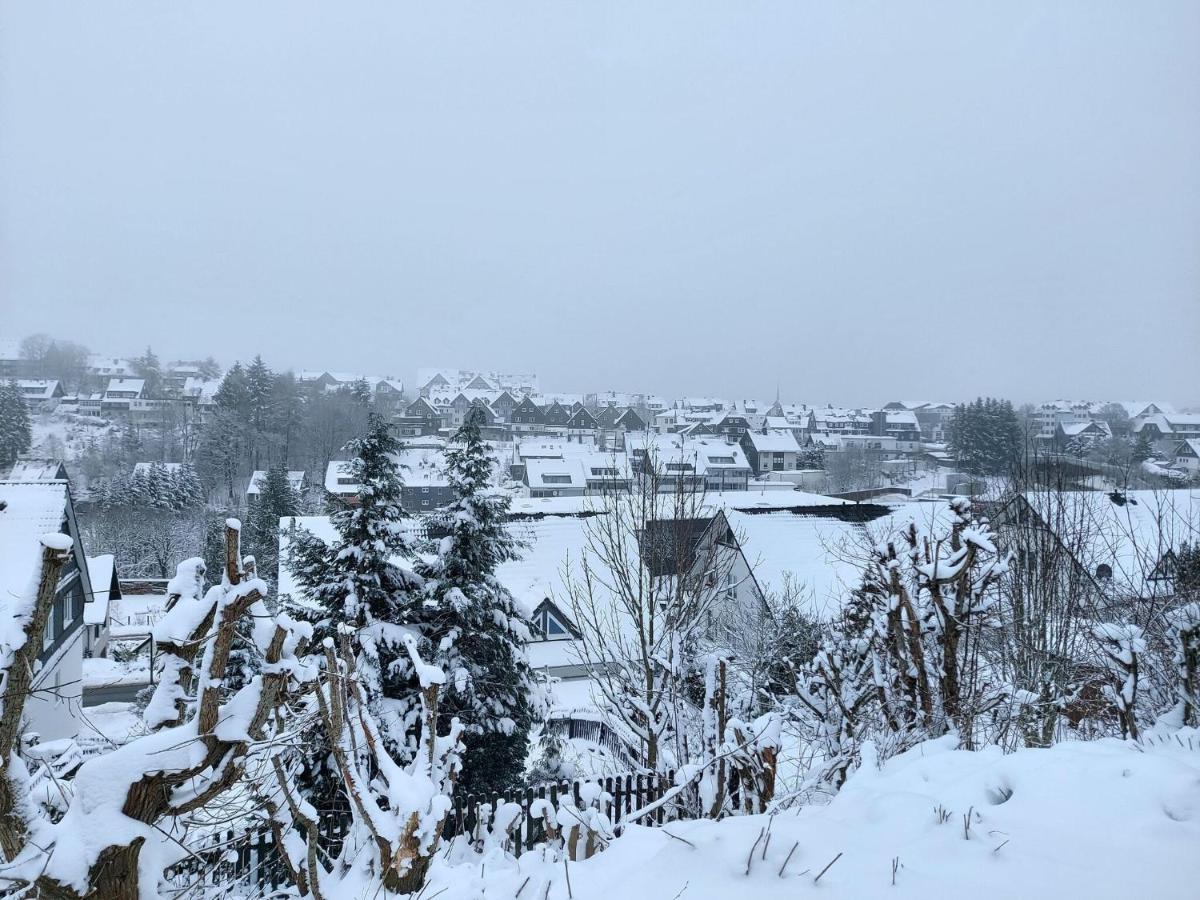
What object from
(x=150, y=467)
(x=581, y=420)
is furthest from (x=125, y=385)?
(x=581, y=420)

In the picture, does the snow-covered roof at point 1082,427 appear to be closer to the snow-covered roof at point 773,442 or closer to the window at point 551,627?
the window at point 551,627

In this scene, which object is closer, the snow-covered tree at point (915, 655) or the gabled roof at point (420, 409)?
the snow-covered tree at point (915, 655)

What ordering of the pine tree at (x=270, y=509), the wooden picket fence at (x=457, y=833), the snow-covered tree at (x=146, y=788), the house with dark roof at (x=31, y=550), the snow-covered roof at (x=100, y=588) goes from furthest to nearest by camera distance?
1. the pine tree at (x=270, y=509)
2. the snow-covered roof at (x=100, y=588)
3. the wooden picket fence at (x=457, y=833)
4. the house with dark roof at (x=31, y=550)
5. the snow-covered tree at (x=146, y=788)

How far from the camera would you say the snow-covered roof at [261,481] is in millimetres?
25062

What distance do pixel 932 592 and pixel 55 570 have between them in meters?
4.47

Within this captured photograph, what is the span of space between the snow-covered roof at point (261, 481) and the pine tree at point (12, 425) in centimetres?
2235

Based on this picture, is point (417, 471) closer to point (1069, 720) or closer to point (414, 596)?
point (414, 596)

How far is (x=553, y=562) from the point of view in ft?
52.6

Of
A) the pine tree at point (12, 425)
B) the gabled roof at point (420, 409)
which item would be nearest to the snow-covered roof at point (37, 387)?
the pine tree at point (12, 425)

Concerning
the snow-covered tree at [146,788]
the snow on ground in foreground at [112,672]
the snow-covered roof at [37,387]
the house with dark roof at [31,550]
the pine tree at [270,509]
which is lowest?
the snow on ground in foreground at [112,672]

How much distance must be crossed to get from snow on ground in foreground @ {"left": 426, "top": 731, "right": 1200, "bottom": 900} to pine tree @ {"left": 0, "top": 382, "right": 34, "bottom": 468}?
3.21 m

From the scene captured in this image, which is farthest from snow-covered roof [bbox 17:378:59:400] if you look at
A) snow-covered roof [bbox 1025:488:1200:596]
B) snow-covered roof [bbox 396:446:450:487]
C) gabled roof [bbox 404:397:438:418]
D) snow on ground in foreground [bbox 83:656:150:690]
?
gabled roof [bbox 404:397:438:418]

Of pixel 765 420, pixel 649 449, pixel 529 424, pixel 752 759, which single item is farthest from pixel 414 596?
pixel 765 420

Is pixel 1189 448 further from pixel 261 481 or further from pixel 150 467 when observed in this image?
pixel 261 481
